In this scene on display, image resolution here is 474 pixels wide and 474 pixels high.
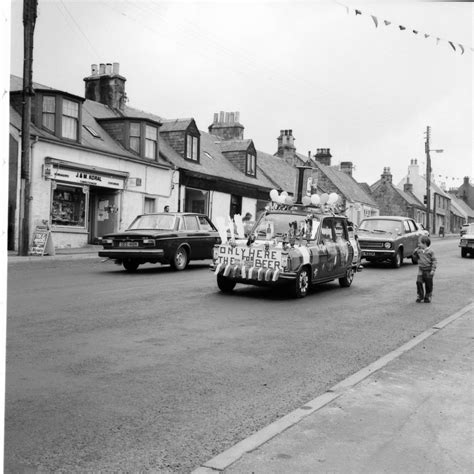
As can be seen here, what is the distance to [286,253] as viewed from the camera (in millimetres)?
10883

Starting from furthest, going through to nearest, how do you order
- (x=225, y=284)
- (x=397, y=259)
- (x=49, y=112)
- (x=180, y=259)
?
1. (x=49, y=112)
2. (x=397, y=259)
3. (x=180, y=259)
4. (x=225, y=284)

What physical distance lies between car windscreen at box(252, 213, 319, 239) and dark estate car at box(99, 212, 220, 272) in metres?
4.22

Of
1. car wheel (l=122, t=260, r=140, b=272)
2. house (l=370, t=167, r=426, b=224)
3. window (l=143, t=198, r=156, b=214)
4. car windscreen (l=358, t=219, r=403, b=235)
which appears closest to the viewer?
car wheel (l=122, t=260, r=140, b=272)

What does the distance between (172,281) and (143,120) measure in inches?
632

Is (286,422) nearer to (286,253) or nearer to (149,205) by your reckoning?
(286,253)

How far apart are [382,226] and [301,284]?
32.8 ft

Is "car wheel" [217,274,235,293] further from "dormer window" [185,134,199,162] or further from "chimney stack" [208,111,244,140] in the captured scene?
"chimney stack" [208,111,244,140]

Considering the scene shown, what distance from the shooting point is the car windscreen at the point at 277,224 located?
38.9 feet

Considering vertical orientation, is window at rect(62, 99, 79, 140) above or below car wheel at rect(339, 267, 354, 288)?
above

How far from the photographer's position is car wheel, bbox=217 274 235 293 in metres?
11.7

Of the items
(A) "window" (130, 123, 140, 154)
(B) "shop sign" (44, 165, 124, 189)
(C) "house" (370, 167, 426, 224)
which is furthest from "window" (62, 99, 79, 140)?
(C) "house" (370, 167, 426, 224)

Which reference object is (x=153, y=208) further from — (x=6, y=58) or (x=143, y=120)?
(x=6, y=58)

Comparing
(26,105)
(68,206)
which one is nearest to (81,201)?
(68,206)

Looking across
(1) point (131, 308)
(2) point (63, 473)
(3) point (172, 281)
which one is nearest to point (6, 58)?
(2) point (63, 473)
